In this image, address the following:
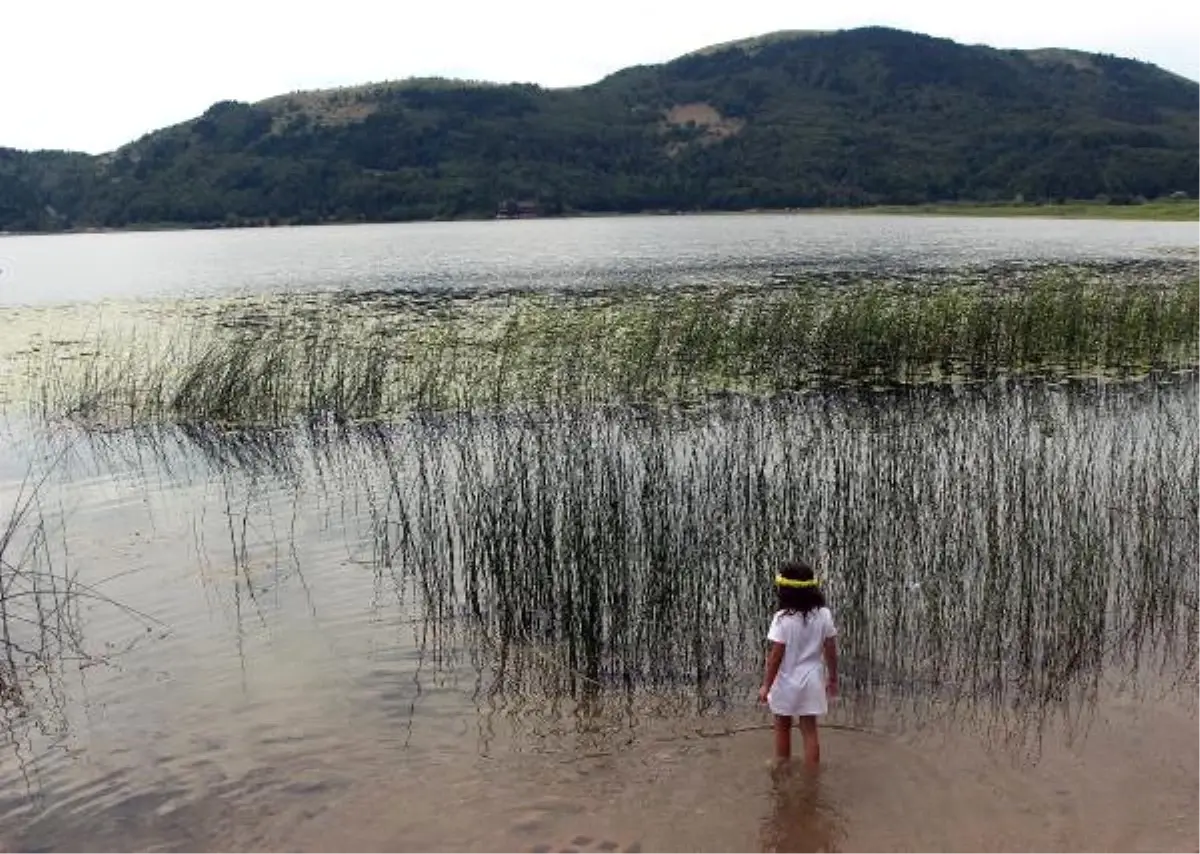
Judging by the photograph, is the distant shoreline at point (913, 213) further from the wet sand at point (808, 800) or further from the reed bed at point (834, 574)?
the wet sand at point (808, 800)

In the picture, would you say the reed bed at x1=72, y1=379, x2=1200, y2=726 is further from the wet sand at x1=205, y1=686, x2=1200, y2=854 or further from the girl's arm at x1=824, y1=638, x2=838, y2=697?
the girl's arm at x1=824, y1=638, x2=838, y2=697

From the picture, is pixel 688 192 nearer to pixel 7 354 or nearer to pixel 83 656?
pixel 7 354

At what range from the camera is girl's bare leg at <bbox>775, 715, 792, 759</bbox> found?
5801 millimetres

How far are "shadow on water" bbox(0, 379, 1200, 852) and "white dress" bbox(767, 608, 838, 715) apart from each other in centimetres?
46

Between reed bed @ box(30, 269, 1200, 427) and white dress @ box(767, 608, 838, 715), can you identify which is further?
reed bed @ box(30, 269, 1200, 427)

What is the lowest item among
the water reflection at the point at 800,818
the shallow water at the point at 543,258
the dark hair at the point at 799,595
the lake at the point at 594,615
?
the water reflection at the point at 800,818

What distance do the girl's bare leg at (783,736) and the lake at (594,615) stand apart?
0.46 ft

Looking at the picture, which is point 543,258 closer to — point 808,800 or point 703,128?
point 808,800

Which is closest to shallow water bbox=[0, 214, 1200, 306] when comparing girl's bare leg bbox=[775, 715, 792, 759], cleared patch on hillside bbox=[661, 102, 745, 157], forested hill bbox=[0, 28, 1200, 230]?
girl's bare leg bbox=[775, 715, 792, 759]

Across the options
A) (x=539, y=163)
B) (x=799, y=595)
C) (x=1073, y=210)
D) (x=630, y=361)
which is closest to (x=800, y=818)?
(x=799, y=595)

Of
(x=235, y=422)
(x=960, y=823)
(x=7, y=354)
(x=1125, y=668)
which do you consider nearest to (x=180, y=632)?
(x=960, y=823)

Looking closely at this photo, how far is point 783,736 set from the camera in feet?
19.1

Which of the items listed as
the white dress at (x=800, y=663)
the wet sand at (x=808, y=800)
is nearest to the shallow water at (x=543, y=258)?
the wet sand at (x=808, y=800)

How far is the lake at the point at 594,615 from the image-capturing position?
561 cm
